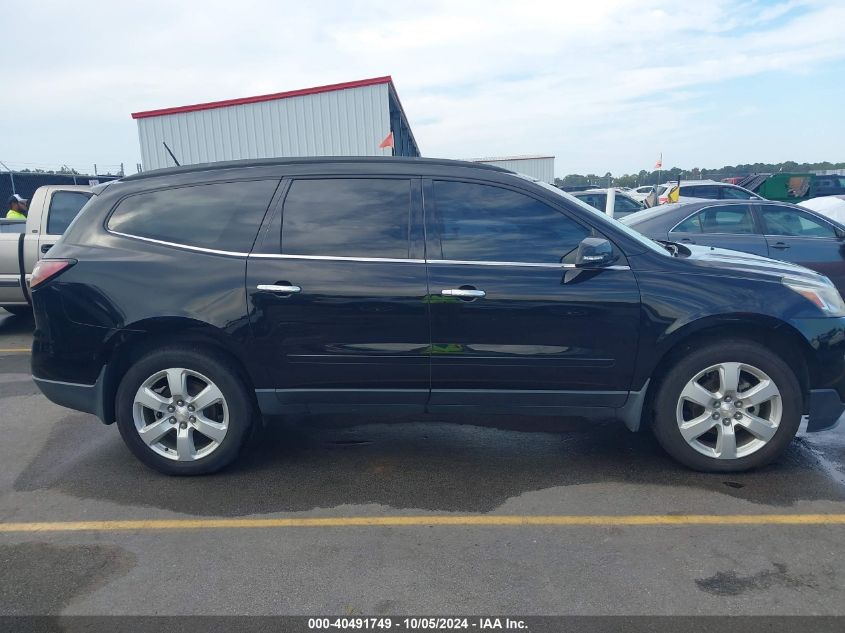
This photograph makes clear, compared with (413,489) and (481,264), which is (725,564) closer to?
(413,489)

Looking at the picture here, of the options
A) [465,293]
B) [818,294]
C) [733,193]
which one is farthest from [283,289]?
[733,193]

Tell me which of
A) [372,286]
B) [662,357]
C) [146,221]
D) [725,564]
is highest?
[146,221]

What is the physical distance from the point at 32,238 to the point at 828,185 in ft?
96.1

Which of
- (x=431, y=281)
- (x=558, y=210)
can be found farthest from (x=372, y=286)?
(x=558, y=210)

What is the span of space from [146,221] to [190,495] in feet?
5.40

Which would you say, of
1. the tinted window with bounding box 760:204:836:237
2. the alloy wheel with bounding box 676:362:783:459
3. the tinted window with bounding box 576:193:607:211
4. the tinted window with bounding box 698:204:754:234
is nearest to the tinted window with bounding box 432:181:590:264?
the alloy wheel with bounding box 676:362:783:459

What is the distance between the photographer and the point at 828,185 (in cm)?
2745

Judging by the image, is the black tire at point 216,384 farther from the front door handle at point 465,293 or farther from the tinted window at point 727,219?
the tinted window at point 727,219

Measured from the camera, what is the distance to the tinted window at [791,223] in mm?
8250

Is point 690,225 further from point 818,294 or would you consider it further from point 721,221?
point 818,294

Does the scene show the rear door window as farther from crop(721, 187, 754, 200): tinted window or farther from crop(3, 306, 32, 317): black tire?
crop(721, 187, 754, 200): tinted window

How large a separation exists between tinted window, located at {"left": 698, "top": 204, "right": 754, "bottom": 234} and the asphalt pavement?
4.14 m

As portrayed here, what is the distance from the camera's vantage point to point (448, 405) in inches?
155

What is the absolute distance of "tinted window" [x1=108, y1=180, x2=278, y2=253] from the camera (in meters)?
3.93
